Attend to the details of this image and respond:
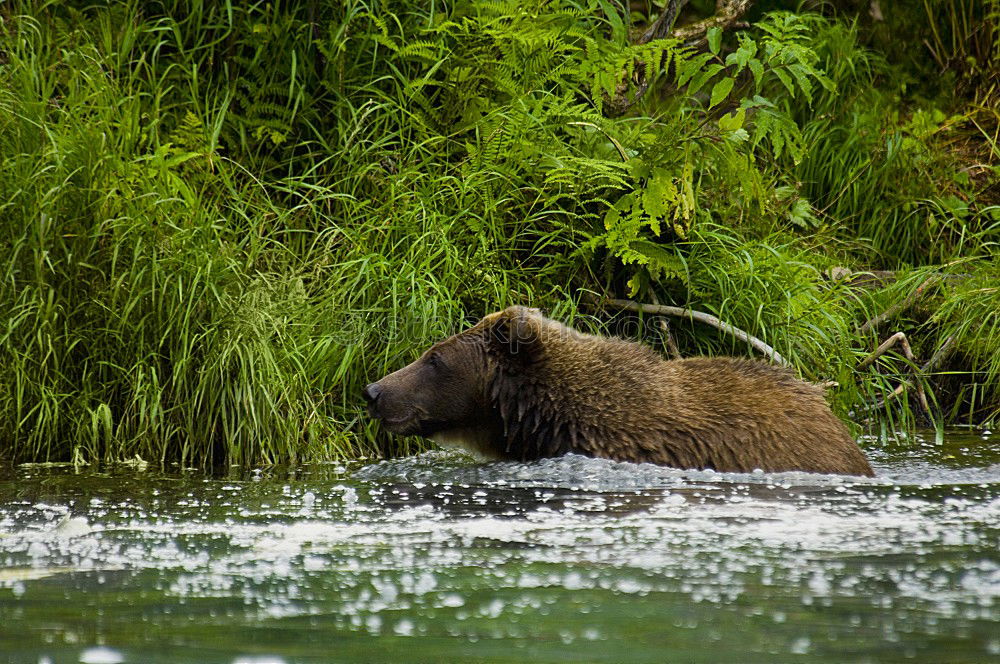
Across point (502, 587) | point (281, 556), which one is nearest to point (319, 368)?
point (281, 556)

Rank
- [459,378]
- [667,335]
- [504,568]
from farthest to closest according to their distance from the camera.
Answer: [667,335], [459,378], [504,568]

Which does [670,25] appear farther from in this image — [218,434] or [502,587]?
[502,587]

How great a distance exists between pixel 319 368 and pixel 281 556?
118 inches

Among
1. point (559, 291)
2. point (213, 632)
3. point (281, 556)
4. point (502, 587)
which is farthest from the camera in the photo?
point (559, 291)

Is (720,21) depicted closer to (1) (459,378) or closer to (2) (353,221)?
(2) (353,221)

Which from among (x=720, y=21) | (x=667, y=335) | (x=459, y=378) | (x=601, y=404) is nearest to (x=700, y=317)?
(x=667, y=335)

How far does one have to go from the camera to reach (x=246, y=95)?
842 centimetres

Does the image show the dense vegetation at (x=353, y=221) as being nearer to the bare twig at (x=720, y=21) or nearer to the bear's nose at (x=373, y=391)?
the bare twig at (x=720, y=21)

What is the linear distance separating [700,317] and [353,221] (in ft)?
7.08

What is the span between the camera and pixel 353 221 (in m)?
7.59

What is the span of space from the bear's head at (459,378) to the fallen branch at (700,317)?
144cm

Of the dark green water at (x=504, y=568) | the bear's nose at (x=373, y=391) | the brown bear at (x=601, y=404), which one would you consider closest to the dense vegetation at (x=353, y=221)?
the bear's nose at (x=373, y=391)

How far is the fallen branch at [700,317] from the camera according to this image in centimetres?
729

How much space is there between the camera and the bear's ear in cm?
625
